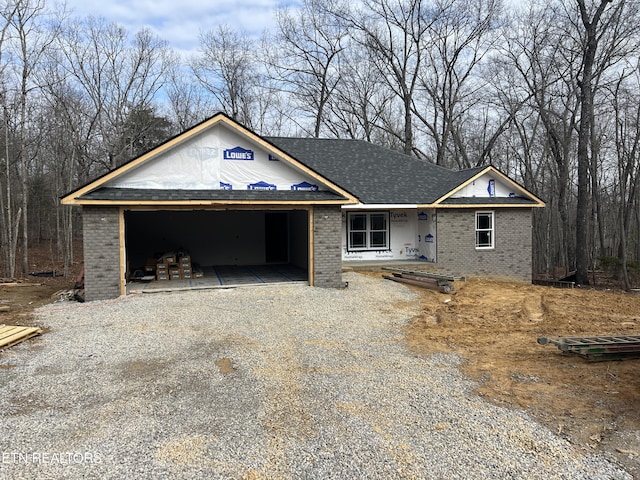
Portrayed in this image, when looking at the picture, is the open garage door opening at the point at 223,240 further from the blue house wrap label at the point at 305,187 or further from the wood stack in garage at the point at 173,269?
the blue house wrap label at the point at 305,187

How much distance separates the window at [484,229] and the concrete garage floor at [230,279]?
7119mm

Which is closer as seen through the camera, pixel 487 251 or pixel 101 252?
pixel 101 252

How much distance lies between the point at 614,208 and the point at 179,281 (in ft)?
96.1

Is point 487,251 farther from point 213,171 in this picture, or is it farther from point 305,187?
point 213,171

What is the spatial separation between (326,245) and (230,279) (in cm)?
342

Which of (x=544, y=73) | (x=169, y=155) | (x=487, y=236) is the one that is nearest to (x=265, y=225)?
(x=169, y=155)

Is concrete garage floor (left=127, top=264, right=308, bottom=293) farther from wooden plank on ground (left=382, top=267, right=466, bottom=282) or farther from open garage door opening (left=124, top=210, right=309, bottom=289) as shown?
wooden plank on ground (left=382, top=267, right=466, bottom=282)

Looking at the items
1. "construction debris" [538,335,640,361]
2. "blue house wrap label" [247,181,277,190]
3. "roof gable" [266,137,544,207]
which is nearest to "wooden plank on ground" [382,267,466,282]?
"roof gable" [266,137,544,207]

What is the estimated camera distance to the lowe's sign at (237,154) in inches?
474

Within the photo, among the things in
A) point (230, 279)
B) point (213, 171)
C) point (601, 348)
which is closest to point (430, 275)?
point (230, 279)

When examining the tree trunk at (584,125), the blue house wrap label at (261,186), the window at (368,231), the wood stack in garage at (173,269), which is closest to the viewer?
the blue house wrap label at (261,186)

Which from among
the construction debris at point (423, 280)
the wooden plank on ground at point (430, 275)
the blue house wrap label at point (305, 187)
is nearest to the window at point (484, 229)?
the wooden plank on ground at point (430, 275)

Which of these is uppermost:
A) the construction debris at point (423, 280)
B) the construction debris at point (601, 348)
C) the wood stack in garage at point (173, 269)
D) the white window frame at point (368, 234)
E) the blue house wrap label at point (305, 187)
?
the blue house wrap label at point (305, 187)

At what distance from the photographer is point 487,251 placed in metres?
17.1
